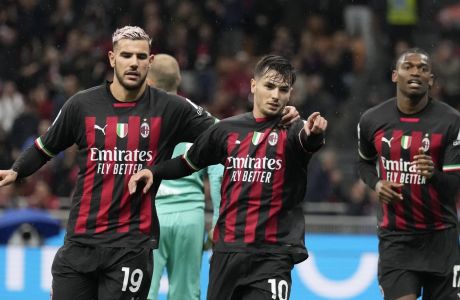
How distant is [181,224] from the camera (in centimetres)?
786

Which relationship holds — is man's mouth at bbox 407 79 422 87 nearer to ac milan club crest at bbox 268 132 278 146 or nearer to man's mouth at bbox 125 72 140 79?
ac milan club crest at bbox 268 132 278 146

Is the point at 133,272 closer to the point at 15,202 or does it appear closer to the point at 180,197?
the point at 180,197

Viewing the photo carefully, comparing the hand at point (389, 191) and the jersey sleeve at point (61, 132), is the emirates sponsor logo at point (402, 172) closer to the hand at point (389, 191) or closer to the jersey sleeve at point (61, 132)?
the hand at point (389, 191)

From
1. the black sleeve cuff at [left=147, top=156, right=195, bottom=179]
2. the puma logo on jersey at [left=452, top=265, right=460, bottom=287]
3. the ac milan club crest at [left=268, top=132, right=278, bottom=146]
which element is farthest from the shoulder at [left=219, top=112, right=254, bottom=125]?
the puma logo on jersey at [left=452, top=265, right=460, bottom=287]

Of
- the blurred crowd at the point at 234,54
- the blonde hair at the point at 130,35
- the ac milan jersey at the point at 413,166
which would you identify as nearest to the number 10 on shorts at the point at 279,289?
the ac milan jersey at the point at 413,166

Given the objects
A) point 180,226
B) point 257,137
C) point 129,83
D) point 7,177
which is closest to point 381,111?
point 257,137

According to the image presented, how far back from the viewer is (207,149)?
6.56 meters

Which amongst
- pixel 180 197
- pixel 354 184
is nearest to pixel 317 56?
pixel 354 184

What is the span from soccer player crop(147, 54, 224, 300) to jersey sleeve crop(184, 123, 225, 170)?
1200mm

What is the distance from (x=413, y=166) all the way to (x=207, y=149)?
130 cm

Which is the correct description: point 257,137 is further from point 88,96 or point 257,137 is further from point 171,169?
point 88,96

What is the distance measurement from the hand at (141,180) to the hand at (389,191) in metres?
1.43

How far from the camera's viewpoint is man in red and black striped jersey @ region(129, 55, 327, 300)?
20.6 ft

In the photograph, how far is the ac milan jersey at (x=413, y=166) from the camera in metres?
6.95
